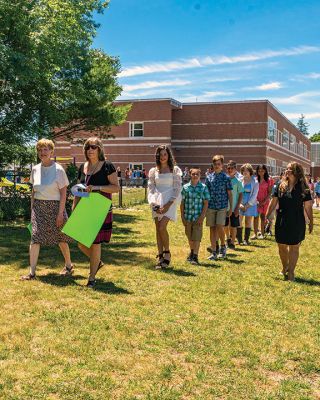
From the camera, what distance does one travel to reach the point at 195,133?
1964 inches

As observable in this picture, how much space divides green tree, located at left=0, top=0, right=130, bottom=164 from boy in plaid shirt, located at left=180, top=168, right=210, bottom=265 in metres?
4.39

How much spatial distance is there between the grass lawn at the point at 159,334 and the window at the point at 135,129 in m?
42.8

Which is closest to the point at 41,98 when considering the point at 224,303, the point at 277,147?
the point at 224,303

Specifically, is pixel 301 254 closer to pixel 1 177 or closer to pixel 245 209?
pixel 245 209

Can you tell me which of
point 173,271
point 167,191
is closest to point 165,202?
point 167,191

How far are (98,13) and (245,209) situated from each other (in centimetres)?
1049

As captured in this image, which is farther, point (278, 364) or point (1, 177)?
point (1, 177)

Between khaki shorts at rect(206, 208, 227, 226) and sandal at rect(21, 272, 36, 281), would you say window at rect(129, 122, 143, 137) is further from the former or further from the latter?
sandal at rect(21, 272, 36, 281)

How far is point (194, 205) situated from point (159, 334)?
3758mm

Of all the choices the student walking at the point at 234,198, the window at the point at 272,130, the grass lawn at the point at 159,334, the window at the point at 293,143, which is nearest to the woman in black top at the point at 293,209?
the grass lawn at the point at 159,334

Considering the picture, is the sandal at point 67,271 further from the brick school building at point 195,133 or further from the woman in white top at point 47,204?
the brick school building at point 195,133

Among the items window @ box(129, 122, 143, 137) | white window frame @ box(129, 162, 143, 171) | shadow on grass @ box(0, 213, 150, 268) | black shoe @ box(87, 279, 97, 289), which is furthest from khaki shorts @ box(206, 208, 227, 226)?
window @ box(129, 122, 143, 137)

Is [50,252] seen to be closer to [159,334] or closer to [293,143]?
[159,334]

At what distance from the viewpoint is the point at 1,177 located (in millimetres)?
13625
